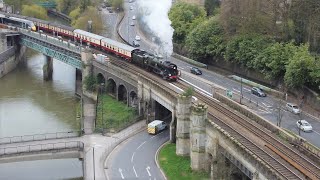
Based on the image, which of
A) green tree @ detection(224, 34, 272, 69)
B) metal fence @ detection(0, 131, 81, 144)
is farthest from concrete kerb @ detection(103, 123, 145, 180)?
green tree @ detection(224, 34, 272, 69)

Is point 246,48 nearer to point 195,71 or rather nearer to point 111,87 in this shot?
point 195,71

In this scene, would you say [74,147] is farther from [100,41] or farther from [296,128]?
[100,41]

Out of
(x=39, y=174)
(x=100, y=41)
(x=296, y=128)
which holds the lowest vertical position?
(x=39, y=174)

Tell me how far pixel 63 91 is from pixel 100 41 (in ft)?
38.1

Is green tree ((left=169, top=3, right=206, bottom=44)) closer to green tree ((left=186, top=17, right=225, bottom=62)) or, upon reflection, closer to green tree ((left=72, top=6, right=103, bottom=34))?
Answer: green tree ((left=186, top=17, right=225, bottom=62))

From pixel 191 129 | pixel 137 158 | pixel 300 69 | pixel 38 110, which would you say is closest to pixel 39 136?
pixel 137 158

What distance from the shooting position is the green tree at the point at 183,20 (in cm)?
10744

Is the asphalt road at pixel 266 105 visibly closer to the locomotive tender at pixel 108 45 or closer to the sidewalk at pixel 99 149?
the locomotive tender at pixel 108 45

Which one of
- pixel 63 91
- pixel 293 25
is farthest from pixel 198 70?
pixel 63 91

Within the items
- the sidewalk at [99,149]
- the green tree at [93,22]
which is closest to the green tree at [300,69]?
the sidewalk at [99,149]

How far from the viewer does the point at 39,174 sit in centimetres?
5725

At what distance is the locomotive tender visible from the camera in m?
76.0

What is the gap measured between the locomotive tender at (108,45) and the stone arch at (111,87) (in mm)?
4733

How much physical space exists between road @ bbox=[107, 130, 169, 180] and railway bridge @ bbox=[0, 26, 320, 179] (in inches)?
116
